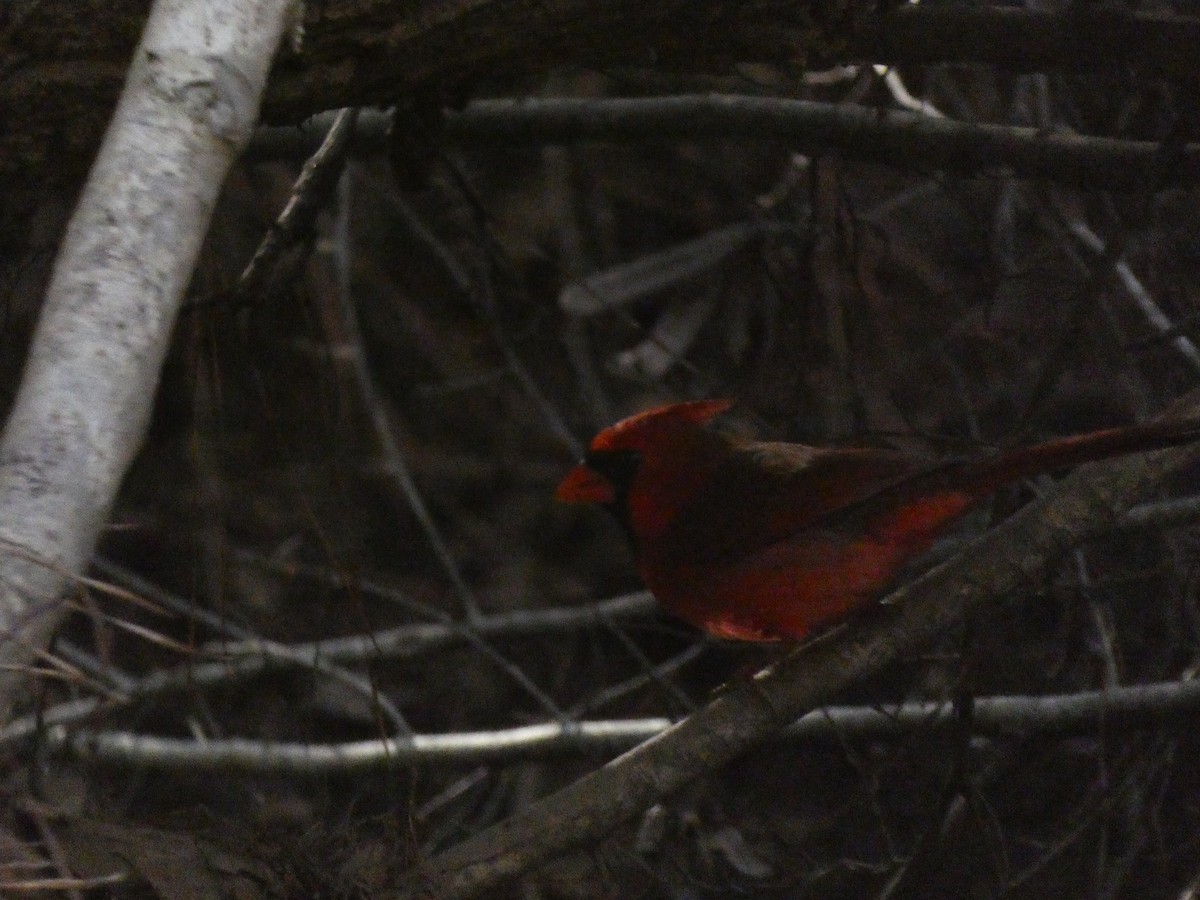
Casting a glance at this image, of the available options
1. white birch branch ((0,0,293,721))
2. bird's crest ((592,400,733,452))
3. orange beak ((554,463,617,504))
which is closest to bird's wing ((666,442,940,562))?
bird's crest ((592,400,733,452))

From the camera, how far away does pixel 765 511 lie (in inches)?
124

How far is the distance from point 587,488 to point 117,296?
192 centimetres

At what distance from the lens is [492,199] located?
21.2ft

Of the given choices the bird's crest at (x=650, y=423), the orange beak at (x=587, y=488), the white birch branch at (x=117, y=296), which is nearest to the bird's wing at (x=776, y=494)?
the bird's crest at (x=650, y=423)

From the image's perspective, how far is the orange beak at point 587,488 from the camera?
345 cm

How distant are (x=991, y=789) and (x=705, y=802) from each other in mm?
897

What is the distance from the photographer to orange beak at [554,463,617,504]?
3447 millimetres

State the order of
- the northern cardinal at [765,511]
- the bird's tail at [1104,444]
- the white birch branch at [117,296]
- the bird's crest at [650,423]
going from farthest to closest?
the bird's crest at [650,423], the northern cardinal at [765,511], the bird's tail at [1104,444], the white birch branch at [117,296]

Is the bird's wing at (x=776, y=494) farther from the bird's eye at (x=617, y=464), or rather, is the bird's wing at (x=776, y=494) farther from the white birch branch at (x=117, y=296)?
the white birch branch at (x=117, y=296)

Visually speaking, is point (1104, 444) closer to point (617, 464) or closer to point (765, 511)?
point (765, 511)

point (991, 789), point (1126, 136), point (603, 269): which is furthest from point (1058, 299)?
point (603, 269)

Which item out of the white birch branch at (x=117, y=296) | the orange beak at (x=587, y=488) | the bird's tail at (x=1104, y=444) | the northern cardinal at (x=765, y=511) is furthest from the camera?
the orange beak at (x=587, y=488)

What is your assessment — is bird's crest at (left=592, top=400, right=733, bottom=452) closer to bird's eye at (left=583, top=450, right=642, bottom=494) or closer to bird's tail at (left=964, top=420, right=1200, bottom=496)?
bird's eye at (left=583, top=450, right=642, bottom=494)

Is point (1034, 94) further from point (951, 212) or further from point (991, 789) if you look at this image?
point (991, 789)
